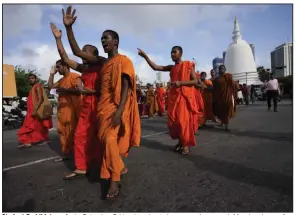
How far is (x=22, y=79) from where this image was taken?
3491 cm

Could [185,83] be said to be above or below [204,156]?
above

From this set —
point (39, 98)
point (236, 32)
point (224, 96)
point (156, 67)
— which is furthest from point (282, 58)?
point (39, 98)

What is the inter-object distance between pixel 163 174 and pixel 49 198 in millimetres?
1425

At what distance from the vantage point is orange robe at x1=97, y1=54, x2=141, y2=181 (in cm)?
299

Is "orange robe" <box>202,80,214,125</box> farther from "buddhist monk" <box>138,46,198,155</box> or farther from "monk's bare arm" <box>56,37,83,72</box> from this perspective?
"monk's bare arm" <box>56,37,83,72</box>

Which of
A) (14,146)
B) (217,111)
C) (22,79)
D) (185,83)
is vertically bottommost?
(14,146)

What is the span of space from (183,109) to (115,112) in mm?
2033

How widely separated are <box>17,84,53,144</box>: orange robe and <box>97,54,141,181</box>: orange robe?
12.2ft

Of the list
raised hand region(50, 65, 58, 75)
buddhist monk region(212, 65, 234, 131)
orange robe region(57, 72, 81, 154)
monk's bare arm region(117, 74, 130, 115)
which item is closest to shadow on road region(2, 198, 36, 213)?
monk's bare arm region(117, 74, 130, 115)

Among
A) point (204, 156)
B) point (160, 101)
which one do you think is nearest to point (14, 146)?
point (204, 156)

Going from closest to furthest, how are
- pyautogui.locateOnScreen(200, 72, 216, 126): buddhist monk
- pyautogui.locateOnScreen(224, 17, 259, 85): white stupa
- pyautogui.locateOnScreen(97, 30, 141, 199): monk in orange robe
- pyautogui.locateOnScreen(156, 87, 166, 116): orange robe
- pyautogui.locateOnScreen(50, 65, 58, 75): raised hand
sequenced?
pyautogui.locateOnScreen(97, 30, 141, 199): monk in orange robe < pyautogui.locateOnScreen(50, 65, 58, 75): raised hand < pyautogui.locateOnScreen(200, 72, 216, 126): buddhist monk < pyautogui.locateOnScreen(156, 87, 166, 116): orange robe < pyautogui.locateOnScreen(224, 17, 259, 85): white stupa

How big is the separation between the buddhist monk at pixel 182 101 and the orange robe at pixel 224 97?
291cm

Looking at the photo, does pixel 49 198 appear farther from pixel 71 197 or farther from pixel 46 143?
pixel 46 143

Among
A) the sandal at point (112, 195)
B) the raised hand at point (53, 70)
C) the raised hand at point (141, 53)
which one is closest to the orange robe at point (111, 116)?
the sandal at point (112, 195)
